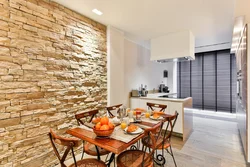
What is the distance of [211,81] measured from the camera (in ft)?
18.7

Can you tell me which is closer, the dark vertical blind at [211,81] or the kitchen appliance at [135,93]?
the kitchen appliance at [135,93]

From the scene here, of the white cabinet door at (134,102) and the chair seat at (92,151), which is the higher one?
the white cabinet door at (134,102)

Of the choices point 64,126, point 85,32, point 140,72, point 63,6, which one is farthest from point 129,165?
point 140,72

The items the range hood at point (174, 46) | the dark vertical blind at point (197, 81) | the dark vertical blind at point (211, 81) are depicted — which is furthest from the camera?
the dark vertical blind at point (197, 81)

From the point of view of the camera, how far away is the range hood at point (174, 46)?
3.32 metres

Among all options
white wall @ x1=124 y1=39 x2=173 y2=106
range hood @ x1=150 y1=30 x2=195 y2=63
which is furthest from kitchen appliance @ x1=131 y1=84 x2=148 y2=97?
range hood @ x1=150 y1=30 x2=195 y2=63

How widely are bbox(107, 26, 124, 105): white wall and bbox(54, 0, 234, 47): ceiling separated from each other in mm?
232

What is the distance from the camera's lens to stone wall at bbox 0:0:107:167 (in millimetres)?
1790

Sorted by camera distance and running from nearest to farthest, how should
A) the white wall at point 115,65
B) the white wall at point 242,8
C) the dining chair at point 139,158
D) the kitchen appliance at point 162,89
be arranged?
the dining chair at point 139,158, the white wall at point 242,8, the white wall at point 115,65, the kitchen appliance at point 162,89

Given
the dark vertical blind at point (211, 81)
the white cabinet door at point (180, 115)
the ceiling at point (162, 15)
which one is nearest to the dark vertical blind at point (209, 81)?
the dark vertical blind at point (211, 81)

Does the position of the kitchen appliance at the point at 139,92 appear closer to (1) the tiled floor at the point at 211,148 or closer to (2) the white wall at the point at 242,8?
(1) the tiled floor at the point at 211,148

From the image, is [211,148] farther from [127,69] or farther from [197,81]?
[197,81]

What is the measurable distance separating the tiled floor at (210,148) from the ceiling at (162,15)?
2.66 meters

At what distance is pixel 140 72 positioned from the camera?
4.61 meters
